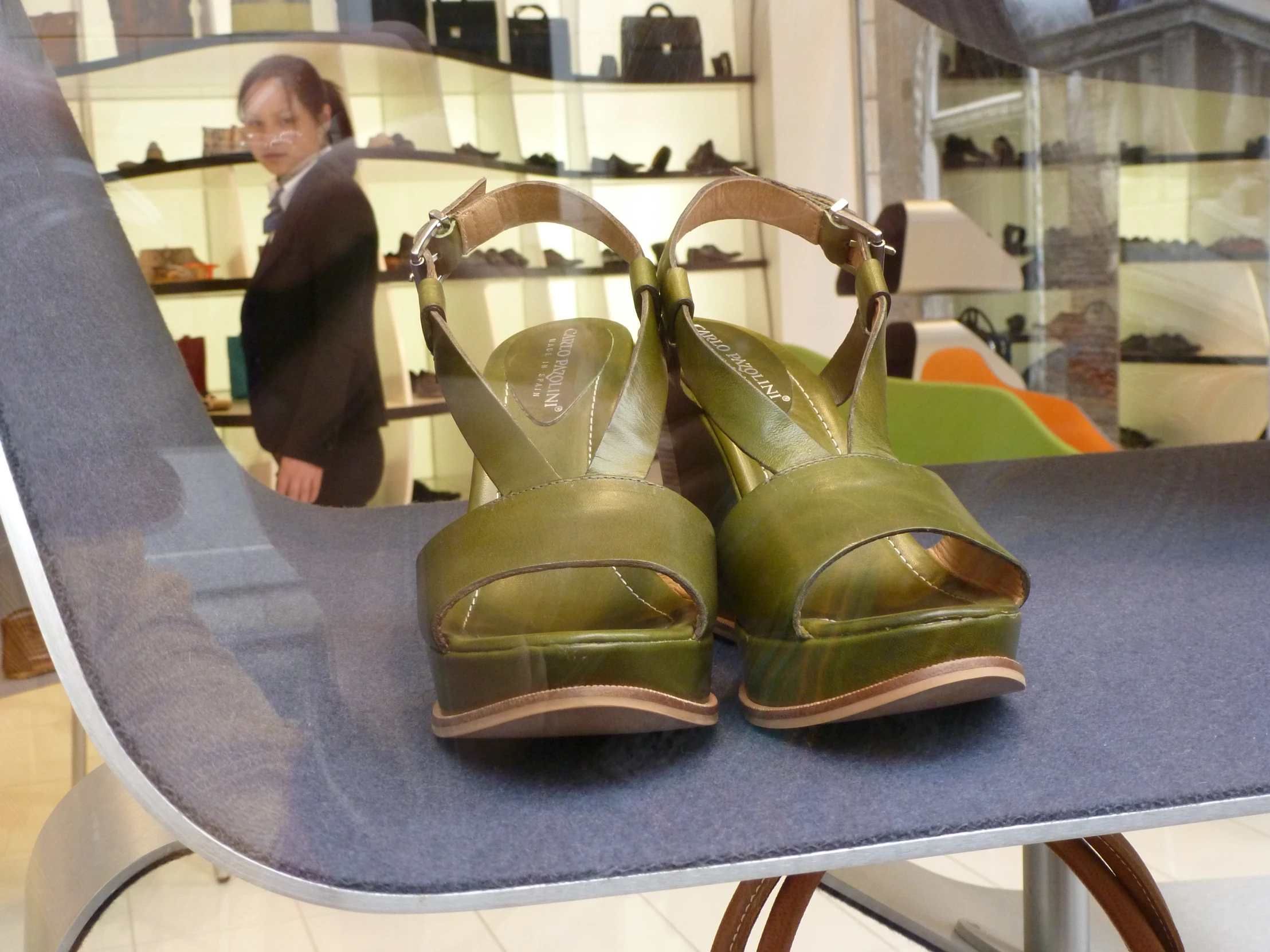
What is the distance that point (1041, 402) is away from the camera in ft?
2.53

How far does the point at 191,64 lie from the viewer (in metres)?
0.41

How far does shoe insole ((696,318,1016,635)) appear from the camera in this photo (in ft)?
0.99

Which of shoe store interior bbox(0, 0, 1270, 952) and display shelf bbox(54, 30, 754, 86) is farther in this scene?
display shelf bbox(54, 30, 754, 86)

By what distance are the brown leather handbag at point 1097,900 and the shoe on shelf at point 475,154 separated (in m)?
0.35

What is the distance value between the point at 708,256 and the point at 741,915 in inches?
12.3

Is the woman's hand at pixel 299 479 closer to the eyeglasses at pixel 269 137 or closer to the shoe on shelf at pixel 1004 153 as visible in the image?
the eyeglasses at pixel 269 137

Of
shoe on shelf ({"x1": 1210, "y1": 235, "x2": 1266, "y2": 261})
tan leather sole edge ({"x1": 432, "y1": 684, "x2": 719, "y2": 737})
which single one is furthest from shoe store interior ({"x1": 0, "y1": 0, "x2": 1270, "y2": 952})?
shoe on shelf ({"x1": 1210, "y1": 235, "x2": 1266, "y2": 261})

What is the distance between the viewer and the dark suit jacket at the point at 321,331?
440 millimetres

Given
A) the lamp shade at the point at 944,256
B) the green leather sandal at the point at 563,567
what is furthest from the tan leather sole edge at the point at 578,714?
the lamp shade at the point at 944,256

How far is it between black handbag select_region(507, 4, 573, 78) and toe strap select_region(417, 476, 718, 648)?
0.87 ft

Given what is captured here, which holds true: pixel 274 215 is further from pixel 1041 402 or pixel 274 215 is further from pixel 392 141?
pixel 1041 402

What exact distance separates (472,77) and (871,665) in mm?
350

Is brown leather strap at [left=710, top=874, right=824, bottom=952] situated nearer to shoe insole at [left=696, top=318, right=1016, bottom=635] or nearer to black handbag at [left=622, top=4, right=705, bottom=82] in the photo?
shoe insole at [left=696, top=318, right=1016, bottom=635]

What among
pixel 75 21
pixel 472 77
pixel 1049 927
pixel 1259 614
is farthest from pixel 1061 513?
pixel 75 21
